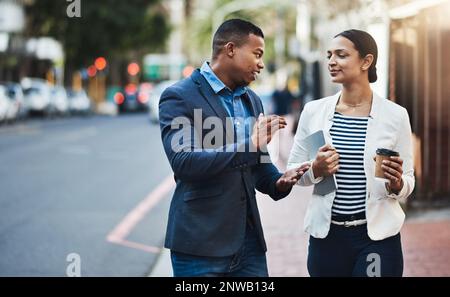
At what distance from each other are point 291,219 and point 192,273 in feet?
21.5

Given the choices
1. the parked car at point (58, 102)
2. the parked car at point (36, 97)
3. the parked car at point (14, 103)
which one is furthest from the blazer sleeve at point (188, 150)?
the parked car at point (58, 102)

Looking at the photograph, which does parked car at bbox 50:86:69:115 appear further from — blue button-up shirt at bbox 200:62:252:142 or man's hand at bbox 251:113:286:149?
man's hand at bbox 251:113:286:149

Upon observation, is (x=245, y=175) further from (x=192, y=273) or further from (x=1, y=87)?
(x=1, y=87)

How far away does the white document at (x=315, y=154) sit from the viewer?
12.8 ft

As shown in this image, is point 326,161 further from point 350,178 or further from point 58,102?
point 58,102

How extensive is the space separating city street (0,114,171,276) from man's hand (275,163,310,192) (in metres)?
3.76

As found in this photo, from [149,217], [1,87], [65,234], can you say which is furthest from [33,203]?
[1,87]

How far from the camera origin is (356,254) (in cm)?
394

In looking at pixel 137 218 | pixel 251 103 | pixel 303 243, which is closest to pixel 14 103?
pixel 137 218

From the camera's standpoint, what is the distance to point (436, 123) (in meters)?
10.8

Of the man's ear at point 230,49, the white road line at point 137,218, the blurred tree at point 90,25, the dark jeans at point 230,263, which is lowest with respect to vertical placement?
the white road line at point 137,218

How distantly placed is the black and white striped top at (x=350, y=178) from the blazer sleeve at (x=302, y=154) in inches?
4.2

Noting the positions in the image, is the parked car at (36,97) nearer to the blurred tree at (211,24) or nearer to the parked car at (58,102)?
the parked car at (58,102)
